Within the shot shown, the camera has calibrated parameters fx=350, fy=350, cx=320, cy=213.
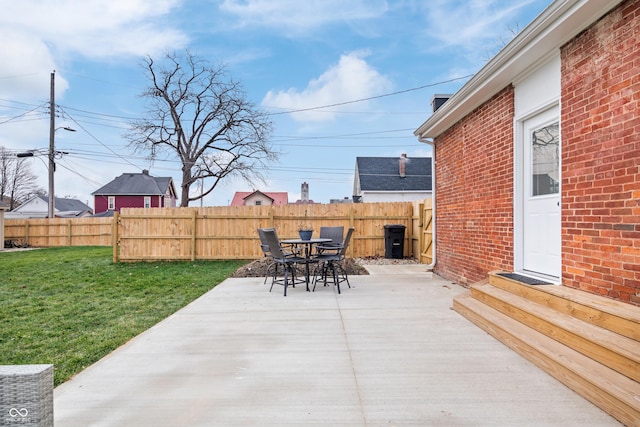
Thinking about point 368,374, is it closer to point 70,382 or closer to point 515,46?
point 70,382

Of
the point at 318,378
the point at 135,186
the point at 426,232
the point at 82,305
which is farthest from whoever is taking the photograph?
the point at 135,186

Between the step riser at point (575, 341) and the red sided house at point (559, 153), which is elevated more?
the red sided house at point (559, 153)

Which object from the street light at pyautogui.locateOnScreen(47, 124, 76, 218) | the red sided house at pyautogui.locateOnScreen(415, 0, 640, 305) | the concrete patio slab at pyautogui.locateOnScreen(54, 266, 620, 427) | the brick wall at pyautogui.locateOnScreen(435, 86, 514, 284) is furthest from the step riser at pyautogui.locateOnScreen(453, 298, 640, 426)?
the street light at pyautogui.locateOnScreen(47, 124, 76, 218)

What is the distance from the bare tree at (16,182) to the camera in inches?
1412

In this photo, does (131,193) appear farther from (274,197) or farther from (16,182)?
(16,182)

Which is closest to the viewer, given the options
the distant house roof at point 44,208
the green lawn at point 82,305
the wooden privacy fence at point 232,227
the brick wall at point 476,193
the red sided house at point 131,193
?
the green lawn at point 82,305

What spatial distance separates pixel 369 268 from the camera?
8.37 metres

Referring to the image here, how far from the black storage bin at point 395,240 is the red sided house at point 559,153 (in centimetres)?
408

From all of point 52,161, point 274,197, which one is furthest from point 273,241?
point 274,197

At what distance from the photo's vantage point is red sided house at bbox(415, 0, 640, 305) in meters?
2.74

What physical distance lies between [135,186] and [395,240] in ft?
95.2

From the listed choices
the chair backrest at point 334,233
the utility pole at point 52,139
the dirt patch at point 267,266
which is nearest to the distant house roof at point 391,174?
the dirt patch at point 267,266

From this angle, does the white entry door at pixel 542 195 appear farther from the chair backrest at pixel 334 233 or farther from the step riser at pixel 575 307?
the chair backrest at pixel 334 233

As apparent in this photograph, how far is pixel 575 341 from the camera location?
256 cm
